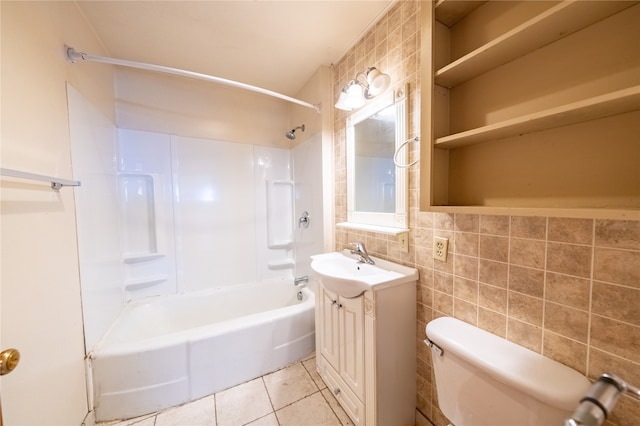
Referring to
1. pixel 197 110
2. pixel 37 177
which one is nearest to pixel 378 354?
pixel 37 177

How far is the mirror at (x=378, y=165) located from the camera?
1.29m

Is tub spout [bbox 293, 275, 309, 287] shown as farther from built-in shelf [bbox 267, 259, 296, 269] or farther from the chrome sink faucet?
the chrome sink faucet

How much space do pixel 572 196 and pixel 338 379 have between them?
1.44 m

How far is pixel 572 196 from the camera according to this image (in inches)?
28.2

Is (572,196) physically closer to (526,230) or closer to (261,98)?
(526,230)

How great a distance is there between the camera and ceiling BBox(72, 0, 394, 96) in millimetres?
1317

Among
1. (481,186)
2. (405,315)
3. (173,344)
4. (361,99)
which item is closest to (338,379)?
(405,315)

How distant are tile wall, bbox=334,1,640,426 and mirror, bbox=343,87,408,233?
0.25ft

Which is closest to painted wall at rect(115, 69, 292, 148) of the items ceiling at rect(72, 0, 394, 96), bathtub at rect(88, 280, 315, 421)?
ceiling at rect(72, 0, 394, 96)

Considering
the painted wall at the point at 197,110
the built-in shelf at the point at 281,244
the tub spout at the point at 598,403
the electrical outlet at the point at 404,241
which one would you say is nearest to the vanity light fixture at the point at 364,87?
the electrical outlet at the point at 404,241

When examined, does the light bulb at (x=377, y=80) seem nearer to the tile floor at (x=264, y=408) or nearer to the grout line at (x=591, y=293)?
the grout line at (x=591, y=293)

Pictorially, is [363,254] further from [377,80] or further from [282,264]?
[282,264]

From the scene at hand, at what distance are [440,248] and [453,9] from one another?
1045 millimetres

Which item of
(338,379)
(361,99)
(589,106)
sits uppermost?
(361,99)
